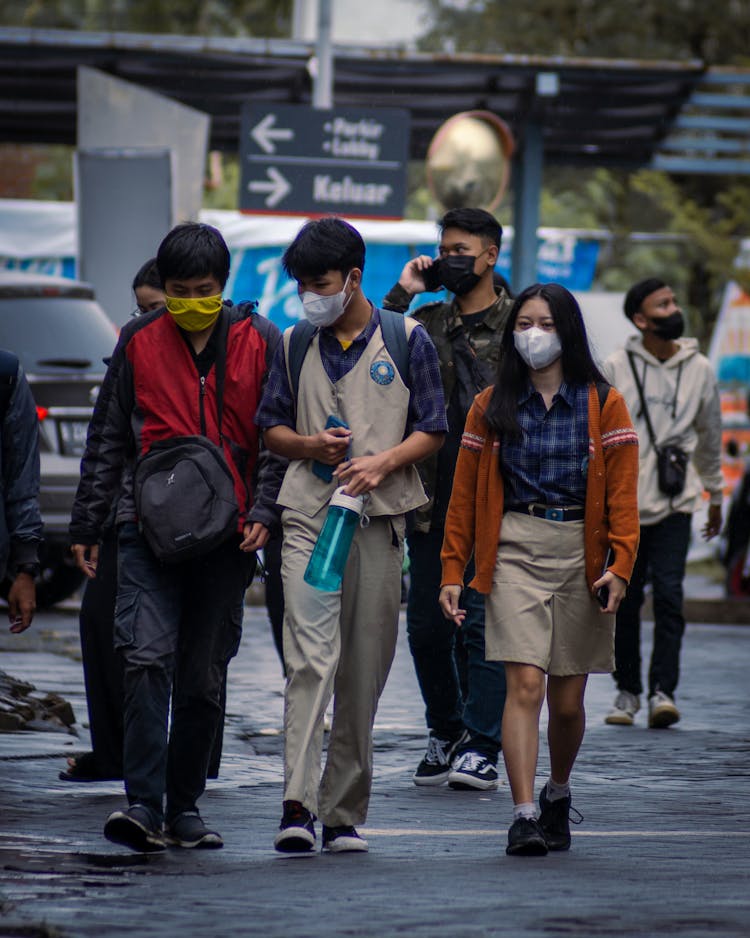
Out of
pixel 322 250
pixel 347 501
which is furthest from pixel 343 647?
pixel 322 250

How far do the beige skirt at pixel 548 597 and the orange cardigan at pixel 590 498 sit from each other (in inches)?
1.5

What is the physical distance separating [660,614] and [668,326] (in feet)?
4.45

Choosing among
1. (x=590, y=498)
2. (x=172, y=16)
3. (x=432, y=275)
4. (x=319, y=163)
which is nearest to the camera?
(x=590, y=498)

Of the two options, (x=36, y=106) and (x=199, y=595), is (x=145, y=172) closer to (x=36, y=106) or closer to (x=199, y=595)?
(x=36, y=106)

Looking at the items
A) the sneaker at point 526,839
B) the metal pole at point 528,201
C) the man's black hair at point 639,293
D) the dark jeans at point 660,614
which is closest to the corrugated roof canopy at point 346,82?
the metal pole at point 528,201

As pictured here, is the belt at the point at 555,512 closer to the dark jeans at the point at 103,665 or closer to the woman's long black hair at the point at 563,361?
the woman's long black hair at the point at 563,361

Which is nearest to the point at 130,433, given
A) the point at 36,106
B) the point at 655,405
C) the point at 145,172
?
the point at 655,405

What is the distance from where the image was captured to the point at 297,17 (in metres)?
22.3

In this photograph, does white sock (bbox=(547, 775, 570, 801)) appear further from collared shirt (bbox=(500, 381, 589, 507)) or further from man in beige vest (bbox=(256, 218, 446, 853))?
collared shirt (bbox=(500, 381, 589, 507))

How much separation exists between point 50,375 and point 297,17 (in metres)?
10.3

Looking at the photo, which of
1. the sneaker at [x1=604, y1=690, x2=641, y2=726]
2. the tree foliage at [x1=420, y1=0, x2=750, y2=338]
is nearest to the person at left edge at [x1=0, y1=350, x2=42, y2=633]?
the sneaker at [x1=604, y1=690, x2=641, y2=726]

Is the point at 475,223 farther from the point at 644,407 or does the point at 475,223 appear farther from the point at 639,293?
the point at 644,407

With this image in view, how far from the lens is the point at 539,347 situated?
19.6ft

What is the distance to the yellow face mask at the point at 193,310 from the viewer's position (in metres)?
5.82
